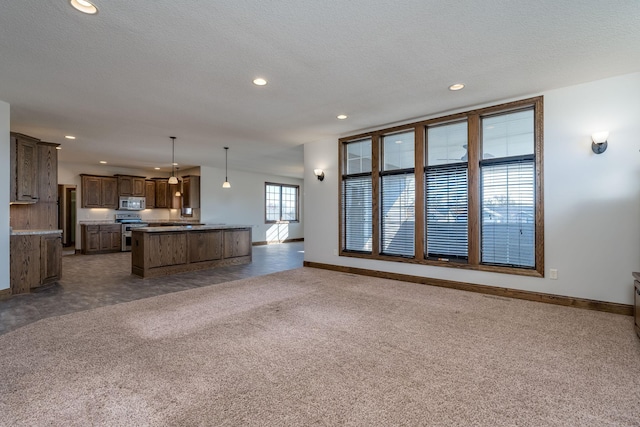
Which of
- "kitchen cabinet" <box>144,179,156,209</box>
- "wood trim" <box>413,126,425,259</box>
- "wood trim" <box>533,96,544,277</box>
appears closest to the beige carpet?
"wood trim" <box>533,96,544,277</box>

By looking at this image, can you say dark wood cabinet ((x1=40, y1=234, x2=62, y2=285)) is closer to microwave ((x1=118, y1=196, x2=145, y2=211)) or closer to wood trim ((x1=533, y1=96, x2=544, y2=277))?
microwave ((x1=118, y1=196, x2=145, y2=211))

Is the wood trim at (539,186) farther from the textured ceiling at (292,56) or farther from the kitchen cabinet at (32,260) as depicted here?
the kitchen cabinet at (32,260)

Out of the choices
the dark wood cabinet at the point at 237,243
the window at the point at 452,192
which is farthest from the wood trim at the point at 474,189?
the dark wood cabinet at the point at 237,243

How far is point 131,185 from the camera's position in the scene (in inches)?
397

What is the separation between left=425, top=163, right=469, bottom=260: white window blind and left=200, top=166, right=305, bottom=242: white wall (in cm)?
742

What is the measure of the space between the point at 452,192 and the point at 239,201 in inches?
312

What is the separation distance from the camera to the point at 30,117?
5008 millimetres

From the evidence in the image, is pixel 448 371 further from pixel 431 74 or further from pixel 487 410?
pixel 431 74

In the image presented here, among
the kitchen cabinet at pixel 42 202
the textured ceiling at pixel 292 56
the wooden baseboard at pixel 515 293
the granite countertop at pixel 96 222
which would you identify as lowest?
the wooden baseboard at pixel 515 293

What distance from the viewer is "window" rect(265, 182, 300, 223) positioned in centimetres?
1215

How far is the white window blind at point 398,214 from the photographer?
538 cm

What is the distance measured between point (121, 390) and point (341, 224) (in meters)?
4.68

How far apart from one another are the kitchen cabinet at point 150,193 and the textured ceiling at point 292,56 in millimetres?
5289

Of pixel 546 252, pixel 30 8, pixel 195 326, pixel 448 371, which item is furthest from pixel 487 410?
pixel 30 8
